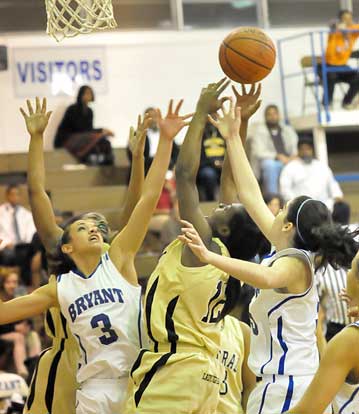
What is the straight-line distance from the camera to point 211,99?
4176 millimetres

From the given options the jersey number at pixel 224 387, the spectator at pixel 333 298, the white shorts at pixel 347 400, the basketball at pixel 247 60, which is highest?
the basketball at pixel 247 60

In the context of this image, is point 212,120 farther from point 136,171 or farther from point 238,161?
point 136,171

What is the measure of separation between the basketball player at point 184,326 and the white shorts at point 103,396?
0.58 feet

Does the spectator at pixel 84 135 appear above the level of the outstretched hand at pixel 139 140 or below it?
below

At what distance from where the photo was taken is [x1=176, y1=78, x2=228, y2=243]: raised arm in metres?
3.89

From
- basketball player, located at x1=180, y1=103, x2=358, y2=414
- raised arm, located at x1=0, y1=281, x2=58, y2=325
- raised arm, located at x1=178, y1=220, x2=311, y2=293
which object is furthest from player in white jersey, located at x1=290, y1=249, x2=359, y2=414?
raised arm, located at x1=0, y1=281, x2=58, y2=325

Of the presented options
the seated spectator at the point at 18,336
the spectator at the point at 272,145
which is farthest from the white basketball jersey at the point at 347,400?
the spectator at the point at 272,145

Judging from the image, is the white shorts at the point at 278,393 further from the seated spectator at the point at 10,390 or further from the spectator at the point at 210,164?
the spectator at the point at 210,164

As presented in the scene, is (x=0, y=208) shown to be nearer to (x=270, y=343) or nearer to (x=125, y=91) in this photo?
(x=125, y=91)

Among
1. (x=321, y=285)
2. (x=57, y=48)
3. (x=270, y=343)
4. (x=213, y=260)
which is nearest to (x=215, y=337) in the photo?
(x=270, y=343)

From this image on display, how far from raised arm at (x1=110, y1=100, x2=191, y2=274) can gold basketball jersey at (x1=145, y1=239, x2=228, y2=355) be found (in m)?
0.26

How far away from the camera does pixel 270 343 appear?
392cm

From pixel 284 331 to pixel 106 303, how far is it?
0.73 meters

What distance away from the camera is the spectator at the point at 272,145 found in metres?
11.6
